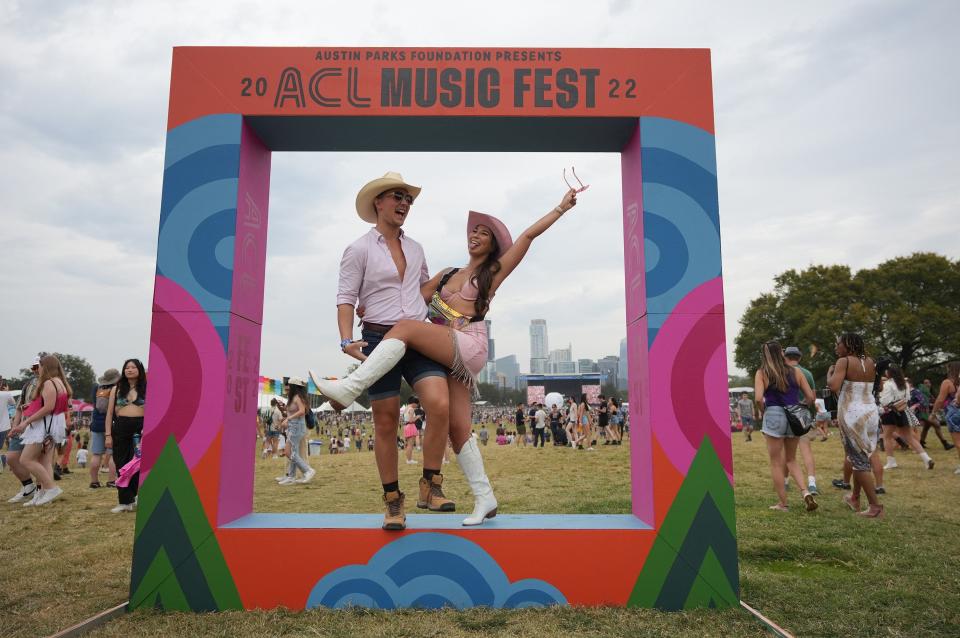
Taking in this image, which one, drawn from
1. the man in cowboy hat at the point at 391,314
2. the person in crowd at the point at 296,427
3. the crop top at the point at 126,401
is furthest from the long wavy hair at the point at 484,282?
the person in crowd at the point at 296,427

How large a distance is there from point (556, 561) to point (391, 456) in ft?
3.65

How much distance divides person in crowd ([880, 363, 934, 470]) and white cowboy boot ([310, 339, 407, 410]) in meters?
Result: 8.64

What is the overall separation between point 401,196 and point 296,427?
6090mm

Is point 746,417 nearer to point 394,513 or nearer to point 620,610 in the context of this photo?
point 620,610

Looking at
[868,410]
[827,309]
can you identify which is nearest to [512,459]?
[868,410]

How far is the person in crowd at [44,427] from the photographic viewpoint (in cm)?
671

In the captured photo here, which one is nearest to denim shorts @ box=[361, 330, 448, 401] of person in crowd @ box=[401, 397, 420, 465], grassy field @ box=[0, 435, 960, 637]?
grassy field @ box=[0, 435, 960, 637]

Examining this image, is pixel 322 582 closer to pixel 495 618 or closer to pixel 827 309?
pixel 495 618

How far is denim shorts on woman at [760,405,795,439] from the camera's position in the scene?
20.1 ft

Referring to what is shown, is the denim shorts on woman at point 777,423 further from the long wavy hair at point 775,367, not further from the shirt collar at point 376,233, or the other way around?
the shirt collar at point 376,233

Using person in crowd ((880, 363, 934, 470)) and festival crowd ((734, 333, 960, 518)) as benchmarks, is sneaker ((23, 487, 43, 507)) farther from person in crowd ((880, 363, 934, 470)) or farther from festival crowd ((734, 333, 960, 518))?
person in crowd ((880, 363, 934, 470))

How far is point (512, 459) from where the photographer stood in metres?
12.8

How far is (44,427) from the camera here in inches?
267

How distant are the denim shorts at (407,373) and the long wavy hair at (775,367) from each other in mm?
4209
